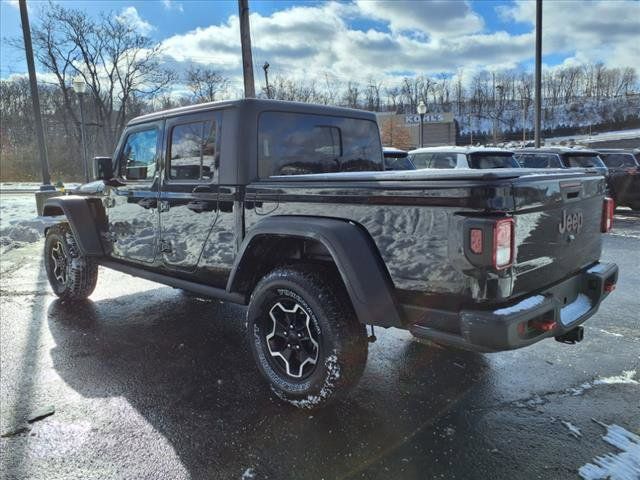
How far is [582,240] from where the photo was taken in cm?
305

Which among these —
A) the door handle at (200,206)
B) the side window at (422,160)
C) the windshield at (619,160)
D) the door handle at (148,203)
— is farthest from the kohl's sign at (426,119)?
the door handle at (200,206)

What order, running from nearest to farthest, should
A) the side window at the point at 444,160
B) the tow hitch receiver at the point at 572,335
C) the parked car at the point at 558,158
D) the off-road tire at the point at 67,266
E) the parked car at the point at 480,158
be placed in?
the tow hitch receiver at the point at 572,335, the off-road tire at the point at 67,266, the parked car at the point at 480,158, the side window at the point at 444,160, the parked car at the point at 558,158

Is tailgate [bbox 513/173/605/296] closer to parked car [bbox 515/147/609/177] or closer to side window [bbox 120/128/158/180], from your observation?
side window [bbox 120/128/158/180]

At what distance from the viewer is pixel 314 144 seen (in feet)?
13.1

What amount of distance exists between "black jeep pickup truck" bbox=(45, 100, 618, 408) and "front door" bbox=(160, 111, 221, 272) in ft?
0.05

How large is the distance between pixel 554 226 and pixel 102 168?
3.93 m

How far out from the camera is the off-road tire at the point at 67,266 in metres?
5.40

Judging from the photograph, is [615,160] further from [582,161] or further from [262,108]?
[262,108]

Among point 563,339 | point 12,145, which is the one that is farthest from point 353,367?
point 12,145

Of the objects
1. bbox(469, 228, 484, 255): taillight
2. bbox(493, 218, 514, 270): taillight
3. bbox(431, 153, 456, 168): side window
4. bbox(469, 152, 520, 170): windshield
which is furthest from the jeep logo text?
bbox(431, 153, 456, 168): side window

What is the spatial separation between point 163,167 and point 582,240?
3.20 metres

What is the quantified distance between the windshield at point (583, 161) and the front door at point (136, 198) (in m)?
9.59

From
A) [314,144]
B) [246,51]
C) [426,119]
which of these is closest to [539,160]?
[246,51]

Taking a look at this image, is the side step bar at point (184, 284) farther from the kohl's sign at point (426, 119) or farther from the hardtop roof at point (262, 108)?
the kohl's sign at point (426, 119)
